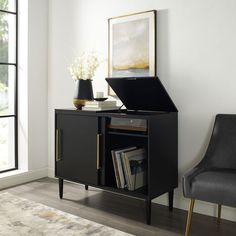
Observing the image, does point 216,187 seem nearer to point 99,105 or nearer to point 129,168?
point 129,168

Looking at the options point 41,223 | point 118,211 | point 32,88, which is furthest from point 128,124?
point 32,88

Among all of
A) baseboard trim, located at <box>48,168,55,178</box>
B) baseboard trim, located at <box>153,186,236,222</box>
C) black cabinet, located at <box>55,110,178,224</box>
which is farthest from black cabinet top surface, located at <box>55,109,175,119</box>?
baseboard trim, located at <box>48,168,55,178</box>

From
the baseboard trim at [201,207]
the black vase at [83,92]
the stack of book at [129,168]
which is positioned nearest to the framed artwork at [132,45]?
the black vase at [83,92]

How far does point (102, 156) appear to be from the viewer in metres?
2.77

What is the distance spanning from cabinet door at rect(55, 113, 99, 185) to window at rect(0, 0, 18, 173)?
924 millimetres

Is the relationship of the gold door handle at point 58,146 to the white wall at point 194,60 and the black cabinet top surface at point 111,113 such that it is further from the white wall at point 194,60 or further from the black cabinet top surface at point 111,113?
the white wall at point 194,60

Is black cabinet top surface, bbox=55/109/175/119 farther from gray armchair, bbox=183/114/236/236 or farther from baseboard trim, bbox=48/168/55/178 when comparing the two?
baseboard trim, bbox=48/168/55/178

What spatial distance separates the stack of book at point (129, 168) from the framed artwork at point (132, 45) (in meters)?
0.75

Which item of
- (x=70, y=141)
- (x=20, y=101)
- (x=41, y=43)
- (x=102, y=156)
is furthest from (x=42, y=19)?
(x=102, y=156)

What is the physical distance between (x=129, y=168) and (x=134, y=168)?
0.14 feet

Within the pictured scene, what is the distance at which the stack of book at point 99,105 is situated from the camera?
115 inches

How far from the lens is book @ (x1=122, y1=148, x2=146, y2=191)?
2.67m

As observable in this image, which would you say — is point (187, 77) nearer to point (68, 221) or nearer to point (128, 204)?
point (128, 204)

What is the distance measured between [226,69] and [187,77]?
334 millimetres
